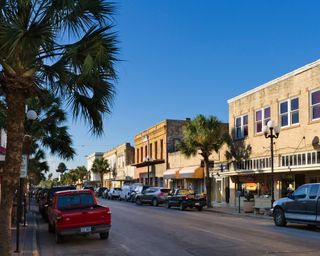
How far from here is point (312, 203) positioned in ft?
61.8

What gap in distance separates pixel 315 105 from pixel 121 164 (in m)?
59.0

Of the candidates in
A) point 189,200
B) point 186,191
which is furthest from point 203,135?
point 189,200

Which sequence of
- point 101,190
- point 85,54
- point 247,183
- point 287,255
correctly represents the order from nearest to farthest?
point 85,54 → point 287,255 → point 247,183 → point 101,190

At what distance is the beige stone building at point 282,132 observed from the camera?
1111 inches

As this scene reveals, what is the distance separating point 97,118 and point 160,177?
4862cm

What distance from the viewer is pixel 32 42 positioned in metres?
8.21

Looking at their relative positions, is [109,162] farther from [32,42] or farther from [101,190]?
[32,42]

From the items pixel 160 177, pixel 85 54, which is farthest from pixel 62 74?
pixel 160 177

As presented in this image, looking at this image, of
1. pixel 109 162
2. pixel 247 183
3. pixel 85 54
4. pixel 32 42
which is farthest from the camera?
pixel 109 162

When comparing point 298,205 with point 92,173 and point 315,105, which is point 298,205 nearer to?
point 315,105

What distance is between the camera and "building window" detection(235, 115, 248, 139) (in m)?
36.3

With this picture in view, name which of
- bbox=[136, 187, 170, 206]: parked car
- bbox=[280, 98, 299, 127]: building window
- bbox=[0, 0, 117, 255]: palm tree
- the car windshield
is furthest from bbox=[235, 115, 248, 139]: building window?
bbox=[0, 0, 117, 255]: palm tree

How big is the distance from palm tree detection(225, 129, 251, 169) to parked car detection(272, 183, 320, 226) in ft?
→ 47.3

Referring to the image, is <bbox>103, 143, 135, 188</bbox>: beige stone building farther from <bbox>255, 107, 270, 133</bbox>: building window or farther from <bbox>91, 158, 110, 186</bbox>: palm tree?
<bbox>255, 107, 270, 133</bbox>: building window
